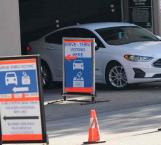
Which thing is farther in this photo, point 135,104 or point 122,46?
point 122,46

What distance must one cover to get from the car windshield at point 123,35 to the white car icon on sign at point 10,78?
8.04m

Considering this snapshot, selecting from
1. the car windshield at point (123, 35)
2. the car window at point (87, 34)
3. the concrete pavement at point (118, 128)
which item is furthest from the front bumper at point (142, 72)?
the concrete pavement at point (118, 128)

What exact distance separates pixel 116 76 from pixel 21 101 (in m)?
7.50

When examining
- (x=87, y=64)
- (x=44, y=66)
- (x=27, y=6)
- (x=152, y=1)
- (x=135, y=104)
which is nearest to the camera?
(x=135, y=104)

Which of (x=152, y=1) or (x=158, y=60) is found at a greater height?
(x=152, y=1)

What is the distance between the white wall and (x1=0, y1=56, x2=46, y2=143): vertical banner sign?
7.42 metres

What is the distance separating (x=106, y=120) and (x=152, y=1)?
10475 millimetres

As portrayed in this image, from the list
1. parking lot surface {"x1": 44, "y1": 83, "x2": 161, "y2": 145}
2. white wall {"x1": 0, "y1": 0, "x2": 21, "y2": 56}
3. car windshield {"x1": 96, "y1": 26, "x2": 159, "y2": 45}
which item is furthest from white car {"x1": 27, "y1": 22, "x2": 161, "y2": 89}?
white wall {"x1": 0, "y1": 0, "x2": 21, "y2": 56}

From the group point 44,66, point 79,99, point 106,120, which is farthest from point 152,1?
point 106,120

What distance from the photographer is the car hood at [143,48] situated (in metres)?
15.8

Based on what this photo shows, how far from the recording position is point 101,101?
14422mm

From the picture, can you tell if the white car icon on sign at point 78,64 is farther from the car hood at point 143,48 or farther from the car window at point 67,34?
the car window at point 67,34

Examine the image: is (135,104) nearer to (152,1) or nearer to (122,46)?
(122,46)

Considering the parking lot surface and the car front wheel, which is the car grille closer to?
the parking lot surface
